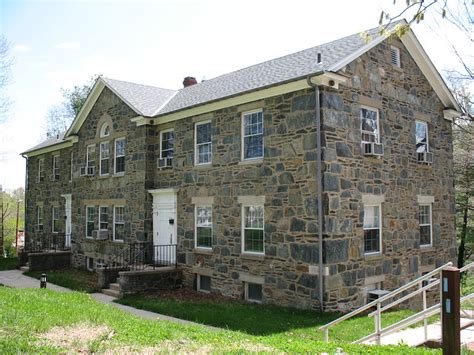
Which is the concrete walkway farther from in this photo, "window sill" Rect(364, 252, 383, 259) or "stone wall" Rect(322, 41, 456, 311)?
"window sill" Rect(364, 252, 383, 259)

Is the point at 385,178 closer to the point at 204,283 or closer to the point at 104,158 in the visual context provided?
the point at 204,283

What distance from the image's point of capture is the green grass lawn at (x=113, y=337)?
20.8ft

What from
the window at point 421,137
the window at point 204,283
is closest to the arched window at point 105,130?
the window at point 204,283

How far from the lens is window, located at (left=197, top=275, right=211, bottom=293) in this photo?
14.7 m

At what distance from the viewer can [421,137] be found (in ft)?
50.6

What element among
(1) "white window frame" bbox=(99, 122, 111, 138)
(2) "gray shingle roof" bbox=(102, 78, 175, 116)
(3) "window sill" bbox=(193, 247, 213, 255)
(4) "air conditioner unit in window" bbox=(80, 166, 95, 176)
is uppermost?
(2) "gray shingle roof" bbox=(102, 78, 175, 116)

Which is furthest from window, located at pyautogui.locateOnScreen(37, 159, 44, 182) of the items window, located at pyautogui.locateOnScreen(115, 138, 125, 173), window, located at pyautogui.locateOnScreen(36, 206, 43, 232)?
window, located at pyautogui.locateOnScreen(115, 138, 125, 173)

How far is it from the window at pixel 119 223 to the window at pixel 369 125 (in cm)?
1048

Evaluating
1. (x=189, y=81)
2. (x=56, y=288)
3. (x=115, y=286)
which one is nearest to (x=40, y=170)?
(x=189, y=81)

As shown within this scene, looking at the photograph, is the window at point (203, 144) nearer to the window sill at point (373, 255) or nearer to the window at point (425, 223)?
the window sill at point (373, 255)

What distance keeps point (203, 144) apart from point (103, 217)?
7.45 m

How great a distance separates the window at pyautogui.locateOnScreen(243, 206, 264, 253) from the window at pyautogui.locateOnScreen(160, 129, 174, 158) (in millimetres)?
4714

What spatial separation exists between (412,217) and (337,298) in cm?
480

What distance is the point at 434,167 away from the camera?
15836mm
